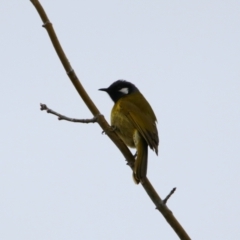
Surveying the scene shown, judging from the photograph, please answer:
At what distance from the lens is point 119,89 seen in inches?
253

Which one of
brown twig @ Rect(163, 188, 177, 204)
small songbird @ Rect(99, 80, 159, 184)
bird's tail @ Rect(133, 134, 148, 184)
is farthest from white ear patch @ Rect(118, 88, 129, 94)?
brown twig @ Rect(163, 188, 177, 204)

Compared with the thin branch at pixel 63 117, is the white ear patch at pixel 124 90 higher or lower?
higher

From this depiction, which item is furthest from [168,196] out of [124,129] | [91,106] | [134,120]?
[134,120]

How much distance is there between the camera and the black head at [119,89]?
6.32 metres

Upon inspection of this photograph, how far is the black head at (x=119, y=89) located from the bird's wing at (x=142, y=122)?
35cm

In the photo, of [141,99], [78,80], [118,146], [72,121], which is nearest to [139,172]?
[118,146]

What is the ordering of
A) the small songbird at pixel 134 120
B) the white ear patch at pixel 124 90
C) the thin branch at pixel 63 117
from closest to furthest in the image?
the thin branch at pixel 63 117
the small songbird at pixel 134 120
the white ear patch at pixel 124 90

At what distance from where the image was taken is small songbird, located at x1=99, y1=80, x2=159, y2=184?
5.17 m

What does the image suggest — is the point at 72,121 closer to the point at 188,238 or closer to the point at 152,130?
the point at 188,238

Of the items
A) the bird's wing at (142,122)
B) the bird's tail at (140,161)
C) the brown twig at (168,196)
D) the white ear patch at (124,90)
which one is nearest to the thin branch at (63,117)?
the bird's tail at (140,161)

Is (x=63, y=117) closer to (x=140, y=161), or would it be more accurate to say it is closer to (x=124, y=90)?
(x=140, y=161)

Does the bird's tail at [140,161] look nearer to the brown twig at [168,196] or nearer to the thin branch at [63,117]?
the brown twig at [168,196]

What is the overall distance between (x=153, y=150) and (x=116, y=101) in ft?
4.44

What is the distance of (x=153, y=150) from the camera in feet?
16.6
